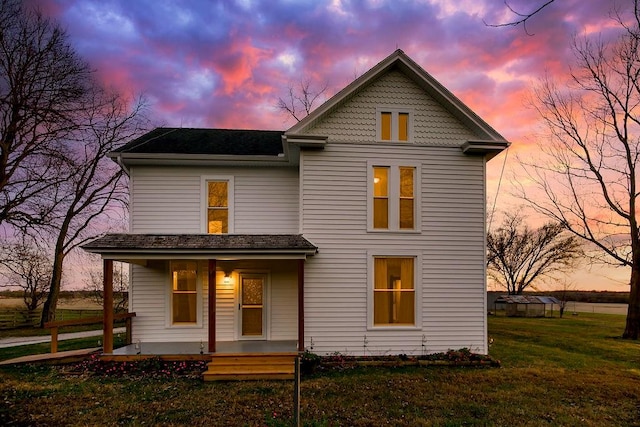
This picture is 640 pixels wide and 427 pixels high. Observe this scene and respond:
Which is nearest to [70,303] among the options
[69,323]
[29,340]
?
[29,340]

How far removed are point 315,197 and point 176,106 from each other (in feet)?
36.4

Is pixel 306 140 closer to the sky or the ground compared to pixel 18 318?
closer to the sky

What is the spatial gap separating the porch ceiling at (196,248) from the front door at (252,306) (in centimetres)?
202

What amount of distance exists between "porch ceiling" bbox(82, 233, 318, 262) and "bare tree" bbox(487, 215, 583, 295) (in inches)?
1142

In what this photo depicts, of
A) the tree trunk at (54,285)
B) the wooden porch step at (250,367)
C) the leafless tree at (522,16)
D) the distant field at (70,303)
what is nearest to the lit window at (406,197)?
the wooden porch step at (250,367)

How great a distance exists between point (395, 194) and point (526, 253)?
29390 millimetres

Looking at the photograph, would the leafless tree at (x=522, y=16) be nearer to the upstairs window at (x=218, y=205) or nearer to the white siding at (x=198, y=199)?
the white siding at (x=198, y=199)

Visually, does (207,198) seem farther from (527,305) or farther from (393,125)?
(527,305)

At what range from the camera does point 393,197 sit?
37.3 ft

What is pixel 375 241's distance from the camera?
442 inches

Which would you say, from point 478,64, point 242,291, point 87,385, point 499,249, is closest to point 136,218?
point 242,291

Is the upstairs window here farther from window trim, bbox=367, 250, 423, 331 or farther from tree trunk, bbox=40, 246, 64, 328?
tree trunk, bbox=40, 246, 64, 328

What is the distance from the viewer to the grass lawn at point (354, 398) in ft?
22.0

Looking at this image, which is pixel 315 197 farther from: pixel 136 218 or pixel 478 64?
pixel 478 64
